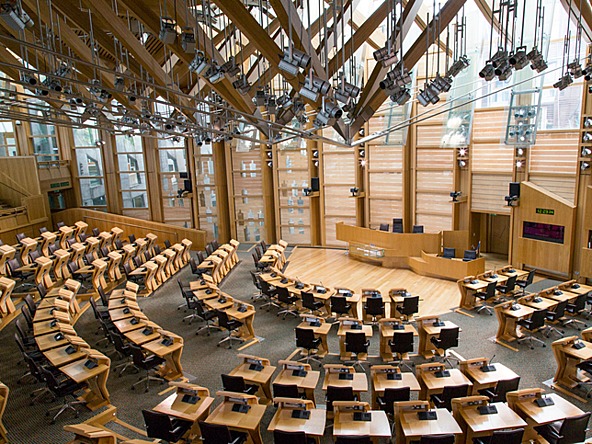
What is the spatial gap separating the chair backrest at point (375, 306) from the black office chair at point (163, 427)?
18.1 ft

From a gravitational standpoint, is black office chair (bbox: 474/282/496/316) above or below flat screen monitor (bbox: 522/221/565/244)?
below

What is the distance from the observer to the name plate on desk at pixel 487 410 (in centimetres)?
654

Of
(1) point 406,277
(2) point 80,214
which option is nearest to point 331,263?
(1) point 406,277

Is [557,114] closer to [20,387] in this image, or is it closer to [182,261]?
[182,261]

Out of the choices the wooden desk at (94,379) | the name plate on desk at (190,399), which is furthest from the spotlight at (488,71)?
the wooden desk at (94,379)

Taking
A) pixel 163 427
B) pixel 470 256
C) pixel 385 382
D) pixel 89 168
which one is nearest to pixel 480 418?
pixel 385 382

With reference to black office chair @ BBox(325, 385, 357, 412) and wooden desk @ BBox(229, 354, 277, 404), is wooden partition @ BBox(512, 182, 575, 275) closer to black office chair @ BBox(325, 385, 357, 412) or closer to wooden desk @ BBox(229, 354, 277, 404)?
black office chair @ BBox(325, 385, 357, 412)

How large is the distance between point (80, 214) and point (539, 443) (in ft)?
67.8

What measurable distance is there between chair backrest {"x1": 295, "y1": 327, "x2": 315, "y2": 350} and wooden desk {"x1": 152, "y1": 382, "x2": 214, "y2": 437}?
8.53ft

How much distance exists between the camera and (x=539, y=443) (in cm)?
666

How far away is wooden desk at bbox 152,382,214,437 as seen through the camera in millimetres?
6773

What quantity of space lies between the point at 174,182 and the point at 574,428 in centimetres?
1849

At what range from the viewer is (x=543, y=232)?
14492mm

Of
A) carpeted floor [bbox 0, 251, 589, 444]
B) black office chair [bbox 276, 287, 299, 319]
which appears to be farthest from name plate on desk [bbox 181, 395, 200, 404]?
black office chair [bbox 276, 287, 299, 319]
